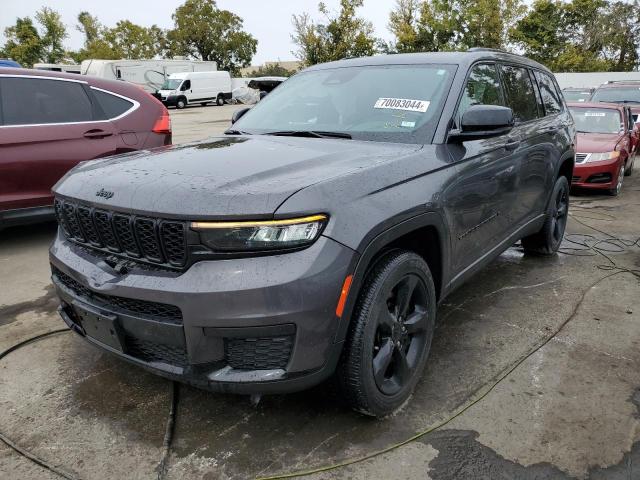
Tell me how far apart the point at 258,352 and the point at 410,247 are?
1016mm

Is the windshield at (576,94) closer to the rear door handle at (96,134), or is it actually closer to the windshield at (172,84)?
the rear door handle at (96,134)

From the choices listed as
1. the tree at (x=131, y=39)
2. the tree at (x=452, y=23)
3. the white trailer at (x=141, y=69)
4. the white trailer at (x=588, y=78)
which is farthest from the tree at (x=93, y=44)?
the white trailer at (x=588, y=78)

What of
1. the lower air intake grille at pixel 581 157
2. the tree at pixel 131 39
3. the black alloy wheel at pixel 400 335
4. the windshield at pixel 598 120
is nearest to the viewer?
the black alloy wheel at pixel 400 335

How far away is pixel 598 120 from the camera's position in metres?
9.10

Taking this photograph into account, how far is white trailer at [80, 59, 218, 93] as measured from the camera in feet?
119

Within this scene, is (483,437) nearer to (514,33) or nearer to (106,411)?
(106,411)

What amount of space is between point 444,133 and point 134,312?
1.80 meters

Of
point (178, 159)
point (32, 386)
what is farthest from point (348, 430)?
point (32, 386)

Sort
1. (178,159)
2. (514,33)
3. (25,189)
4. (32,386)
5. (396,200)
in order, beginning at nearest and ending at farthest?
(396,200) < (178,159) < (32,386) < (25,189) < (514,33)

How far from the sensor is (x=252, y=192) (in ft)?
6.54

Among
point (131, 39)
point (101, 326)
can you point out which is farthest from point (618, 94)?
point (131, 39)

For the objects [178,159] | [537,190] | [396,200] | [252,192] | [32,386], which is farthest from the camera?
[537,190]

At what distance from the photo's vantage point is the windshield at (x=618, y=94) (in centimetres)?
→ 1270

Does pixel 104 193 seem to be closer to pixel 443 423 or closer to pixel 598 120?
pixel 443 423
